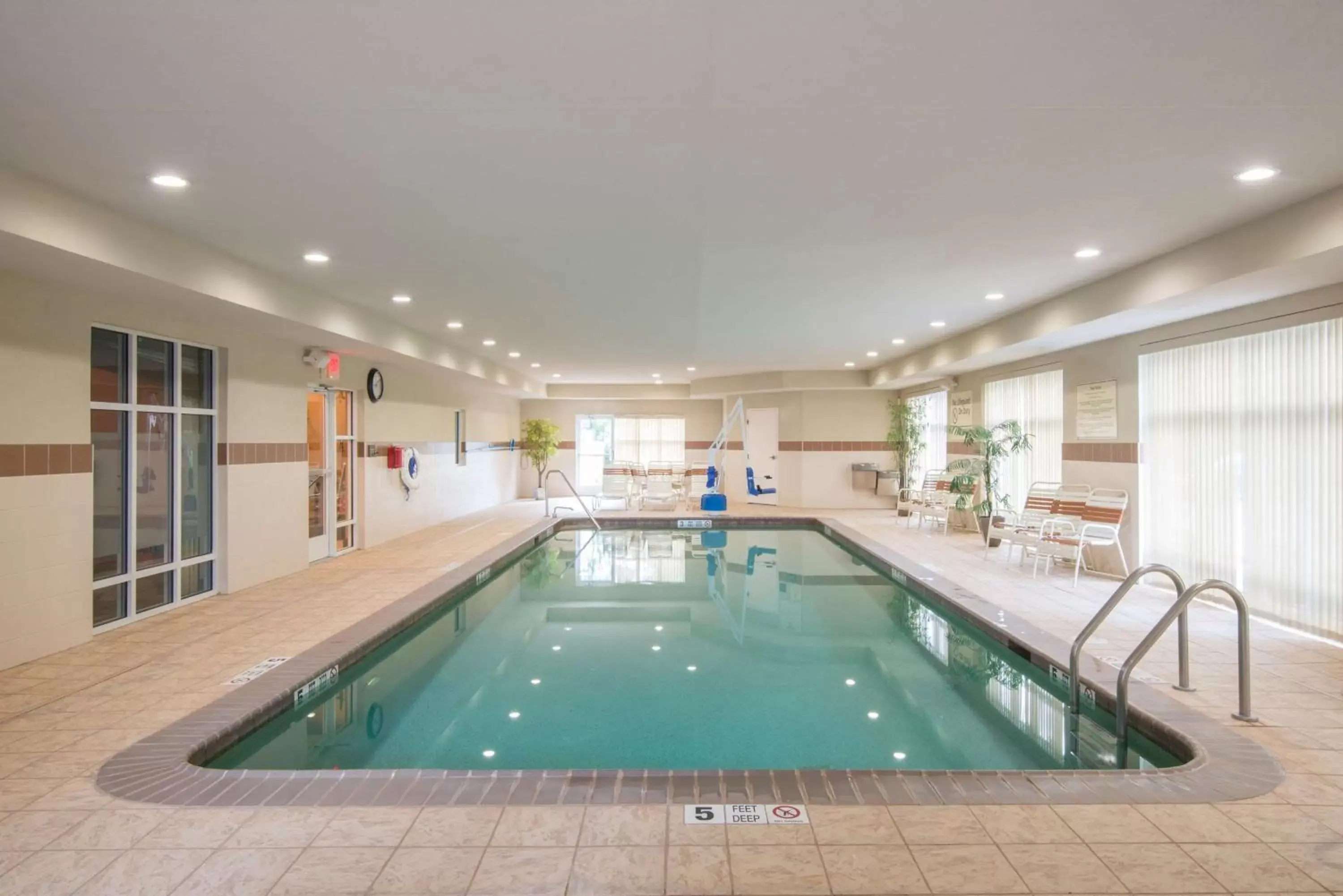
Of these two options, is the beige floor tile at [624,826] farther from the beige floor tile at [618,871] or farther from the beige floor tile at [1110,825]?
the beige floor tile at [1110,825]

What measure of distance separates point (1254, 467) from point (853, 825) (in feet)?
15.5

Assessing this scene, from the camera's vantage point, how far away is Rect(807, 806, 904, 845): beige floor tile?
218cm

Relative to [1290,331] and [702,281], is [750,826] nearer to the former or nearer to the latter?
[702,281]

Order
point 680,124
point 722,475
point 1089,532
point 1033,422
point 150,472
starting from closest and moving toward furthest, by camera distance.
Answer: point 680,124
point 150,472
point 1089,532
point 1033,422
point 722,475

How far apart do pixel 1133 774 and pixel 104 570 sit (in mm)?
5707

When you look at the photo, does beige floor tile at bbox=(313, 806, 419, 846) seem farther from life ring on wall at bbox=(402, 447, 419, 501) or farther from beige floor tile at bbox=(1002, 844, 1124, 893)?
life ring on wall at bbox=(402, 447, 419, 501)

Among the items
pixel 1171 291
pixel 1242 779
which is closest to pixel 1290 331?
pixel 1171 291

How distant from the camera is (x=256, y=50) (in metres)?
2.26

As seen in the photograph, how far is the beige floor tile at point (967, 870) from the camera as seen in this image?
1.94 metres

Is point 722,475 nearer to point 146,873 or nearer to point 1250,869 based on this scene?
point 1250,869

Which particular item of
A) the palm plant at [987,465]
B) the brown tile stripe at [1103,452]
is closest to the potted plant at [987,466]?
the palm plant at [987,465]

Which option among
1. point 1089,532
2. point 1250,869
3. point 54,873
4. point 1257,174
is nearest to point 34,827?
point 54,873

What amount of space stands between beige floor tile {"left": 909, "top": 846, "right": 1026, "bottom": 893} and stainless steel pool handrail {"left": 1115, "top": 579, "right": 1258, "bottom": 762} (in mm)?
1301

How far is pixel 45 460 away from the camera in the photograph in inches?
161
